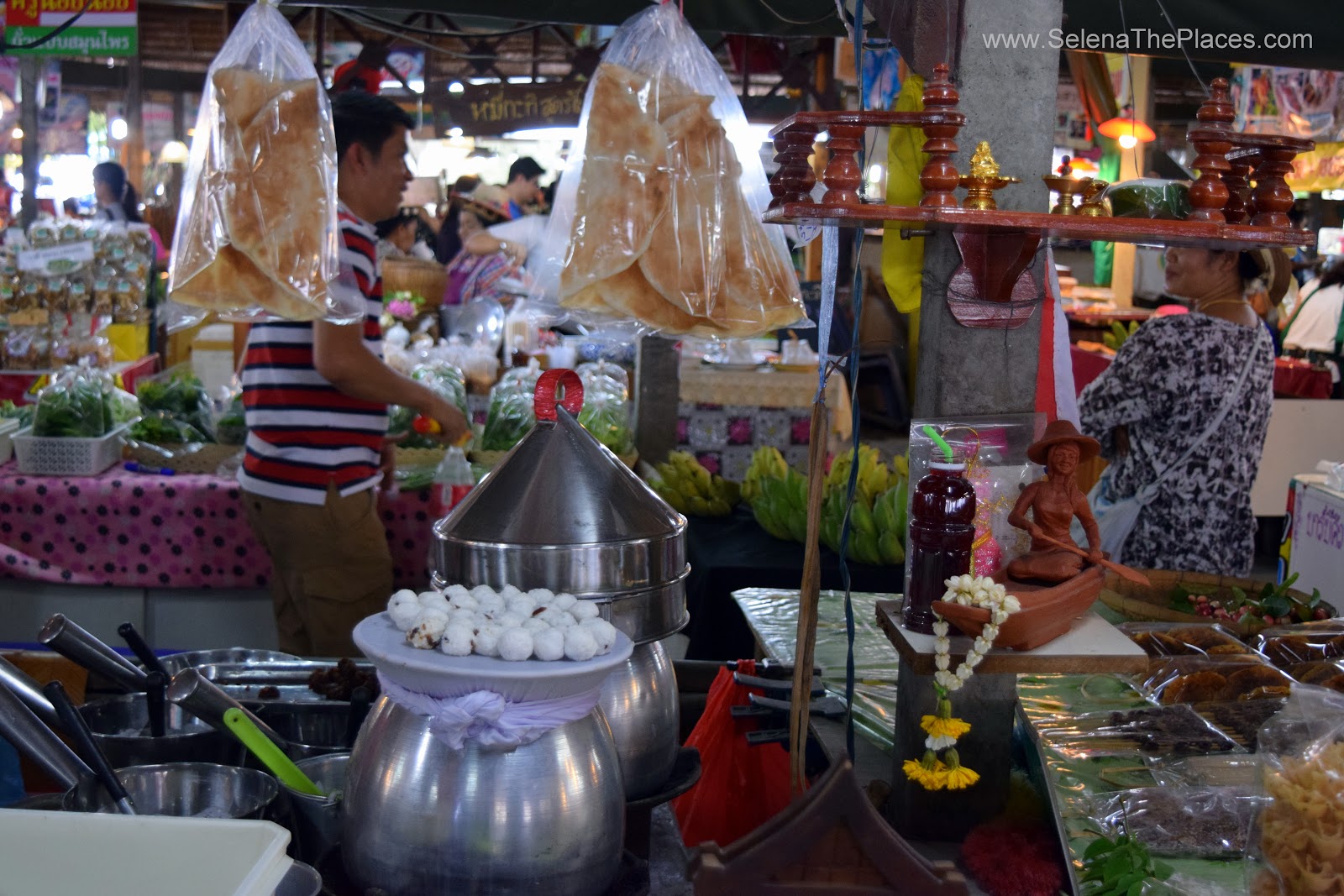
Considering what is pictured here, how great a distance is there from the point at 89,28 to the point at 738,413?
12.6 feet

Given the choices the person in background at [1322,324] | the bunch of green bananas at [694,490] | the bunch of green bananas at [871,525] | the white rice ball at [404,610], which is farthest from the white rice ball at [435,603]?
the person in background at [1322,324]

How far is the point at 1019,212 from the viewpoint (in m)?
1.58

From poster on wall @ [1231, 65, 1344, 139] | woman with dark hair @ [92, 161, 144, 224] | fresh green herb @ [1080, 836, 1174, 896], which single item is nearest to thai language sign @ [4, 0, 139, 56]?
woman with dark hair @ [92, 161, 144, 224]

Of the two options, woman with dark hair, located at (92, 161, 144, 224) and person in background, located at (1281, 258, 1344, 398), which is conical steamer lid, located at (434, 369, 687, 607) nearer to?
person in background, located at (1281, 258, 1344, 398)

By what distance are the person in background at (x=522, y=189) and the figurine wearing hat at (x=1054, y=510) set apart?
711cm

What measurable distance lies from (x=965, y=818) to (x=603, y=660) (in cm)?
81

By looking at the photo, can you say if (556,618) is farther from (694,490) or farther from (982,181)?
(694,490)

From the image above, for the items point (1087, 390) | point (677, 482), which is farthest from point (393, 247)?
point (1087, 390)

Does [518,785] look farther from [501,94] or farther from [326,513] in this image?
[501,94]

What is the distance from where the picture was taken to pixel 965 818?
5.98 feet

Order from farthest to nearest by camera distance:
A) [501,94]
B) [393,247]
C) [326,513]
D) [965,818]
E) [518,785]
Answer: [501,94], [393,247], [326,513], [965,818], [518,785]

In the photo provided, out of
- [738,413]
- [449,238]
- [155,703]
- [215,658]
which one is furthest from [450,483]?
[449,238]

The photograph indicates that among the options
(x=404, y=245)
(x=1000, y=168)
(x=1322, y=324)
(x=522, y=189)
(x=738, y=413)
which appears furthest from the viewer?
(x=1322, y=324)

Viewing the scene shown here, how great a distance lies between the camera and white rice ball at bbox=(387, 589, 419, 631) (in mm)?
1330
